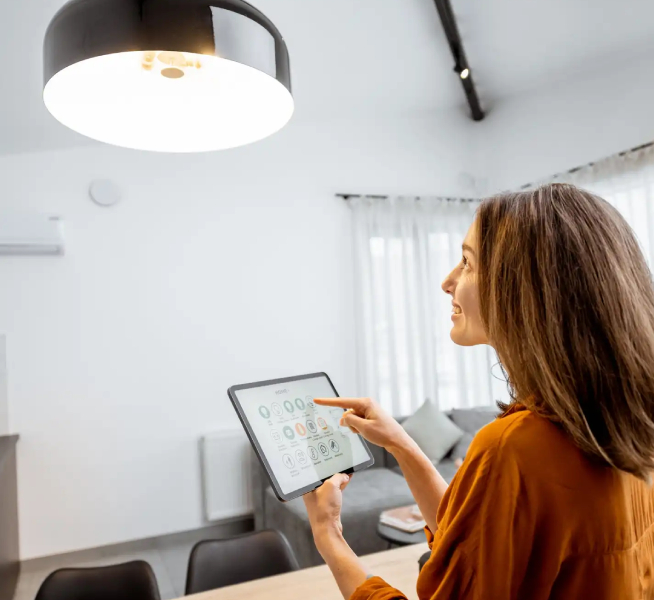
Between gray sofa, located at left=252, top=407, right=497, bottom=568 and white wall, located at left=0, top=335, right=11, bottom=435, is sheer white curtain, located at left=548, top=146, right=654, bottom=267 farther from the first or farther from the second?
white wall, located at left=0, top=335, right=11, bottom=435

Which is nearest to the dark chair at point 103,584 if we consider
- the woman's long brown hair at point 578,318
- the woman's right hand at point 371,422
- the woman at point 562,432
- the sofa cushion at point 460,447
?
the woman's right hand at point 371,422

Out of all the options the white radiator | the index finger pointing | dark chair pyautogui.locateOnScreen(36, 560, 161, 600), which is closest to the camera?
the index finger pointing

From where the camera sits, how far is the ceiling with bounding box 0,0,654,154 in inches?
129

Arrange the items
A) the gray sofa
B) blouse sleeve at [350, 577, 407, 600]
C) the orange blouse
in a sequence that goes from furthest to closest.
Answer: the gray sofa → blouse sleeve at [350, 577, 407, 600] → the orange blouse

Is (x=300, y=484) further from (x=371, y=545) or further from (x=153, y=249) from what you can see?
(x=153, y=249)

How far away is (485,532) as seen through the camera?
0.71m

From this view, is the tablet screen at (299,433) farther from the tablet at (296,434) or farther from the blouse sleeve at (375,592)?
the blouse sleeve at (375,592)

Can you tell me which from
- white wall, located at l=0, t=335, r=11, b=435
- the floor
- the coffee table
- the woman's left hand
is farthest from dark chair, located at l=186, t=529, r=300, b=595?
white wall, located at l=0, t=335, r=11, b=435

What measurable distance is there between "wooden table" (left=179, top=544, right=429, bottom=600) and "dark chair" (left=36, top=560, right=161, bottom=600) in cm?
34

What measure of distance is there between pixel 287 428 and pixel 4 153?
3.30m

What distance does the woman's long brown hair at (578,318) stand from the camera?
72 cm

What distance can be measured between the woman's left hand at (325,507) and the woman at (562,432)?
0.33 meters

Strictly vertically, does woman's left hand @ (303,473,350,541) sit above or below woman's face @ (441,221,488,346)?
below

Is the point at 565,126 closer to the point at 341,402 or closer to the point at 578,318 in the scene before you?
the point at 341,402
